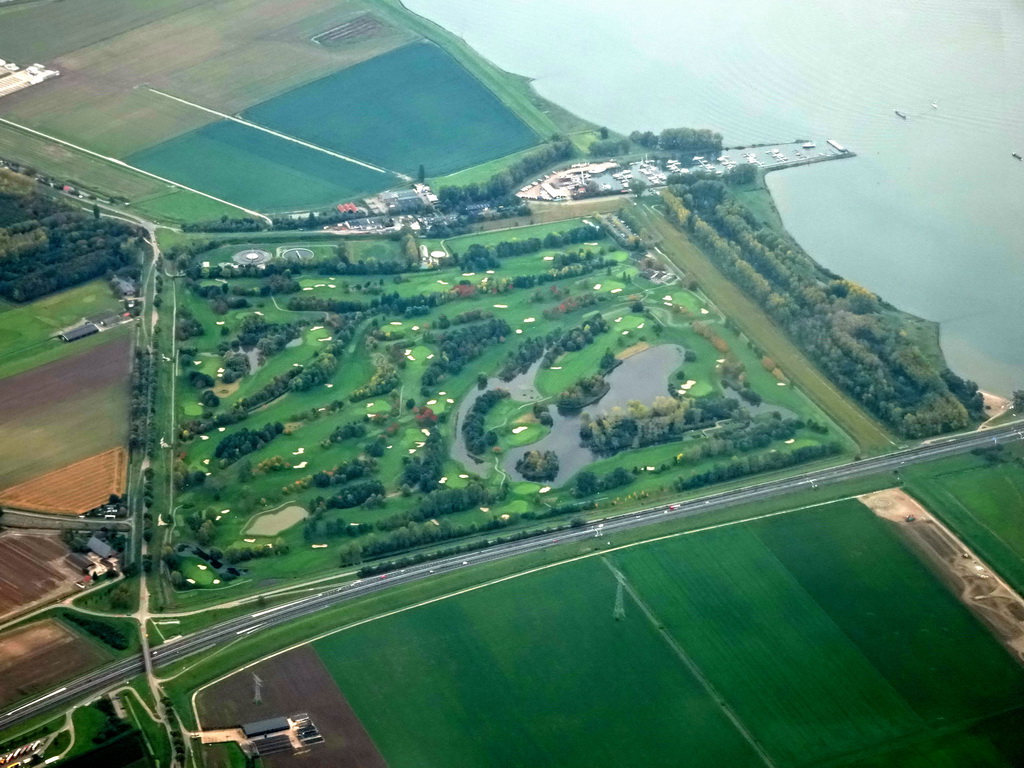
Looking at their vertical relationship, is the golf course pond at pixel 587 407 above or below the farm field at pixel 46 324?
below

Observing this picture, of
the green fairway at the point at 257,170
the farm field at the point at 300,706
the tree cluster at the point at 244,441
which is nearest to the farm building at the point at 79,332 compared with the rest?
the tree cluster at the point at 244,441

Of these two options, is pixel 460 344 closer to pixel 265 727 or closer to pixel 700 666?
pixel 700 666

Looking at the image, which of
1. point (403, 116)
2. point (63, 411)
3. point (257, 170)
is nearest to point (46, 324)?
point (63, 411)

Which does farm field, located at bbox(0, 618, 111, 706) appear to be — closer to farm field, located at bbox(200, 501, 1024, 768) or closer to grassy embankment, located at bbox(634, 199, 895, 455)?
farm field, located at bbox(200, 501, 1024, 768)

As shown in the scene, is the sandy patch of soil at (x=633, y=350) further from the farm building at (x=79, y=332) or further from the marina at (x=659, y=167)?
the farm building at (x=79, y=332)

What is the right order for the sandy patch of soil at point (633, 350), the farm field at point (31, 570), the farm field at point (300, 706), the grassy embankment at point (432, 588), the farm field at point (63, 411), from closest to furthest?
the farm field at point (300, 706) → the grassy embankment at point (432, 588) → the farm field at point (31, 570) → the farm field at point (63, 411) → the sandy patch of soil at point (633, 350)

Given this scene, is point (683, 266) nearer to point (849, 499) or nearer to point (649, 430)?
point (649, 430)
